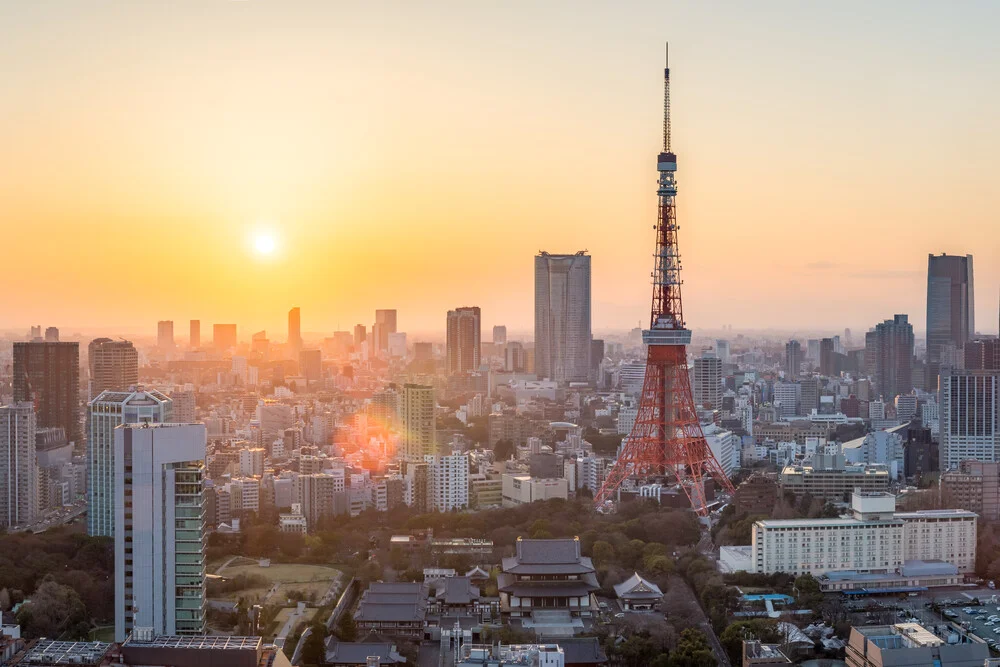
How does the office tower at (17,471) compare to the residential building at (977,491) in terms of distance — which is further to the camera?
the office tower at (17,471)

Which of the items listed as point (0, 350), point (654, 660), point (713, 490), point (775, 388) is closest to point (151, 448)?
point (654, 660)

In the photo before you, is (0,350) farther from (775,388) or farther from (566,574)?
(775,388)

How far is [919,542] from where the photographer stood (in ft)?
39.1

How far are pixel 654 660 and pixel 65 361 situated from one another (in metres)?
12.9

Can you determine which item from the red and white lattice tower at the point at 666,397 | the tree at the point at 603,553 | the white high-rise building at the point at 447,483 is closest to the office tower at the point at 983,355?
the red and white lattice tower at the point at 666,397

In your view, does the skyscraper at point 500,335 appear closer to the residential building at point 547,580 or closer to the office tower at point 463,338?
the office tower at point 463,338

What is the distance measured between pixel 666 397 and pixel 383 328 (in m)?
24.0

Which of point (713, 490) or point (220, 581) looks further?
point (713, 490)

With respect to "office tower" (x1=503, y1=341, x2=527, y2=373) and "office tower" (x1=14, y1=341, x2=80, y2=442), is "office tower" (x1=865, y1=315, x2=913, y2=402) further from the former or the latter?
"office tower" (x1=14, y1=341, x2=80, y2=442)

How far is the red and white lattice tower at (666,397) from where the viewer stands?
48.7 feet

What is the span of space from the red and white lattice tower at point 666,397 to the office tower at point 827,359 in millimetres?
20075

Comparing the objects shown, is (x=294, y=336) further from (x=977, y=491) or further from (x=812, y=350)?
(x=977, y=491)

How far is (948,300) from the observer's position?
96.4 ft

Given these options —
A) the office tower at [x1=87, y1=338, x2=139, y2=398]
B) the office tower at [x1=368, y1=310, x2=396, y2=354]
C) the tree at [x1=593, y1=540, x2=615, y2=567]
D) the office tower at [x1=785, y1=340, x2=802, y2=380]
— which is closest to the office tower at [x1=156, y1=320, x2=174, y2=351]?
the office tower at [x1=368, y1=310, x2=396, y2=354]
